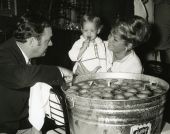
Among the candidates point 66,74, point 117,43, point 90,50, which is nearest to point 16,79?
point 66,74

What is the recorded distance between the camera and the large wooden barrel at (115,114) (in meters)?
1.27

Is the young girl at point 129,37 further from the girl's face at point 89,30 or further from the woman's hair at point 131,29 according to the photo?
the girl's face at point 89,30

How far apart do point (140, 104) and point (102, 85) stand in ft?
1.61

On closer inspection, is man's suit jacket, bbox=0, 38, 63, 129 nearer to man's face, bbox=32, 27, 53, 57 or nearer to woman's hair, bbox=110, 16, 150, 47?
man's face, bbox=32, 27, 53, 57

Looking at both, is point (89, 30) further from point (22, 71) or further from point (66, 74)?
point (22, 71)

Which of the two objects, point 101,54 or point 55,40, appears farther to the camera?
point 55,40

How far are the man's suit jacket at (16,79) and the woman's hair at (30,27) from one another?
0.25ft

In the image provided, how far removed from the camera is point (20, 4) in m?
4.48

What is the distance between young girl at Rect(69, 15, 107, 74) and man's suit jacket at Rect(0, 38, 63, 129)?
865 millimetres

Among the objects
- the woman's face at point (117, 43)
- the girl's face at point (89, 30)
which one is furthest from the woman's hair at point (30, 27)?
the girl's face at point (89, 30)

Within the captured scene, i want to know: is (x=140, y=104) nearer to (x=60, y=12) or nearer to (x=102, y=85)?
(x=102, y=85)

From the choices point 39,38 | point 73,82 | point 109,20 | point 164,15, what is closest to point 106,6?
point 109,20

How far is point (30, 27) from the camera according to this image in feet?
6.77

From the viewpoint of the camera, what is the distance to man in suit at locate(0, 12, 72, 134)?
169 centimetres
